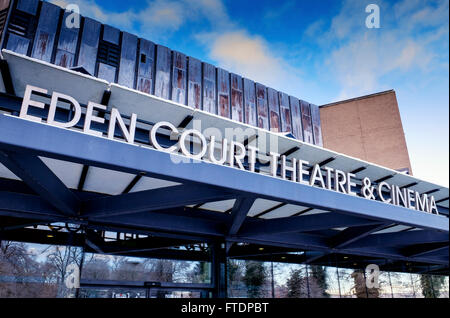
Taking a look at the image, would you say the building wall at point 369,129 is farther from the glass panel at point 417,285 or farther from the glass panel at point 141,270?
the glass panel at point 141,270

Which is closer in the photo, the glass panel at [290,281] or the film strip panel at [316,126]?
the glass panel at [290,281]

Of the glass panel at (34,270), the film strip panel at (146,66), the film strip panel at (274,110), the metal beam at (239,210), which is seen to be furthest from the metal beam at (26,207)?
the film strip panel at (274,110)

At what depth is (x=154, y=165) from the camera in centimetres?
542

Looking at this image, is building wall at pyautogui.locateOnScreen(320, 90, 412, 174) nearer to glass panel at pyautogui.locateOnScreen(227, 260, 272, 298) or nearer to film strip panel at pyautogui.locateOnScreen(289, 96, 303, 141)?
film strip panel at pyautogui.locateOnScreen(289, 96, 303, 141)

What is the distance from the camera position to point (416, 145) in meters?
23.0

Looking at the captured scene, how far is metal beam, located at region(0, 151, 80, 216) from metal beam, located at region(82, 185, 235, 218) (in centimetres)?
65

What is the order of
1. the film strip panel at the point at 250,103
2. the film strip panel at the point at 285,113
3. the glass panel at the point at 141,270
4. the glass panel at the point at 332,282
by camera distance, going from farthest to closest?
the film strip panel at the point at 285,113, the film strip panel at the point at 250,103, the glass panel at the point at 332,282, the glass panel at the point at 141,270

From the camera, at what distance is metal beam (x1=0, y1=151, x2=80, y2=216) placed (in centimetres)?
511

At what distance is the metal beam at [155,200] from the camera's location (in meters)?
6.43

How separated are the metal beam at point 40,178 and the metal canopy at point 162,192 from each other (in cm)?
2

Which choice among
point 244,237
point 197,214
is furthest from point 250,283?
point 197,214

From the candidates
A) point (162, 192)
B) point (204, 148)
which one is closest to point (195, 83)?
point (162, 192)

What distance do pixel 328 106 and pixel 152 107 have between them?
19.7 m
